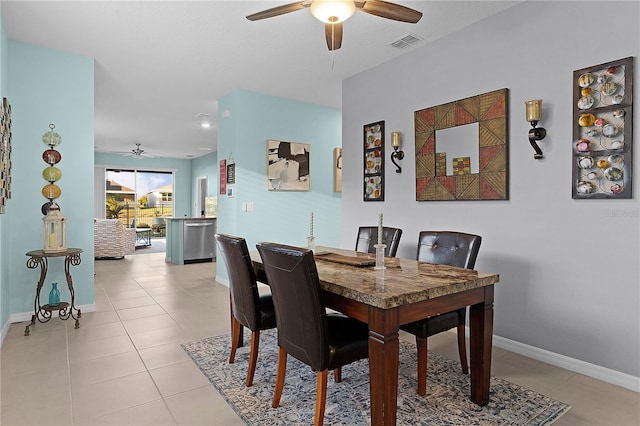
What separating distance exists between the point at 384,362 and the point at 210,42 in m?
3.13

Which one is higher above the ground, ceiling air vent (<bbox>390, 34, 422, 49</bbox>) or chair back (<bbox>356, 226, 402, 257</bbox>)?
ceiling air vent (<bbox>390, 34, 422, 49</bbox>)

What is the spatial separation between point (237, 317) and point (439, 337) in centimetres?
170

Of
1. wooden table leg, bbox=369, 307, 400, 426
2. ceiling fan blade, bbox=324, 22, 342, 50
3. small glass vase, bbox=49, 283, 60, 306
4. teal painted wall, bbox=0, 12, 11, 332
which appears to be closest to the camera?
wooden table leg, bbox=369, 307, 400, 426

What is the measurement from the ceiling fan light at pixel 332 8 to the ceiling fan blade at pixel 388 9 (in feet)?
0.29

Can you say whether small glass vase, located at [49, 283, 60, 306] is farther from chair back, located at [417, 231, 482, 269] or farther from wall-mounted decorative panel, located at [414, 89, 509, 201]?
wall-mounted decorative panel, located at [414, 89, 509, 201]

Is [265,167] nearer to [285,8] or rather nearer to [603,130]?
[285,8]

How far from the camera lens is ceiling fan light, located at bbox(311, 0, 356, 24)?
2039 mm

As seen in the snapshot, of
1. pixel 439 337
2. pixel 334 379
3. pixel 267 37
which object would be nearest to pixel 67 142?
pixel 267 37

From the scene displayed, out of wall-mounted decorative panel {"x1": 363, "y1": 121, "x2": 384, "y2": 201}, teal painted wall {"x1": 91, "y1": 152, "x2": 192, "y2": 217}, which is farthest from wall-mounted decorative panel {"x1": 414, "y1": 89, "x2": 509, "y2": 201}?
teal painted wall {"x1": 91, "y1": 152, "x2": 192, "y2": 217}

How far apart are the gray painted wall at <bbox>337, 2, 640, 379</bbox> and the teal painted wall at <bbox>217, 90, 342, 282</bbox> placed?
7.51ft

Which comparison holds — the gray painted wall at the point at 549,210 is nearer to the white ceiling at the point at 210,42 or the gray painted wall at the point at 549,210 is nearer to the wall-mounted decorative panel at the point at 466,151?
the wall-mounted decorative panel at the point at 466,151

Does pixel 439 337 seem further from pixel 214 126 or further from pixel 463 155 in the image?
pixel 214 126

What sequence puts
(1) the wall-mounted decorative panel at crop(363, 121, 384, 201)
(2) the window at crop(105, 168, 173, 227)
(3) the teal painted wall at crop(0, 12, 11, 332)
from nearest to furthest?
(3) the teal painted wall at crop(0, 12, 11, 332), (1) the wall-mounted decorative panel at crop(363, 121, 384, 201), (2) the window at crop(105, 168, 173, 227)

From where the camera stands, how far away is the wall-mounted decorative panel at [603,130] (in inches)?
87.9
